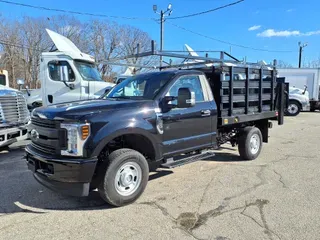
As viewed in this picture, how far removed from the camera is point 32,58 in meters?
40.0

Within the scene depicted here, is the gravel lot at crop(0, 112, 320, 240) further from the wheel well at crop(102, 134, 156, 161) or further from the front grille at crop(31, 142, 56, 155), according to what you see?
the front grille at crop(31, 142, 56, 155)

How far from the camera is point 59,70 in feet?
31.8

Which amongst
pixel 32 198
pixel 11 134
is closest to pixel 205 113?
pixel 32 198

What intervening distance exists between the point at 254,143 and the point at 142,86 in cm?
332

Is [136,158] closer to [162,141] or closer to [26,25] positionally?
[162,141]

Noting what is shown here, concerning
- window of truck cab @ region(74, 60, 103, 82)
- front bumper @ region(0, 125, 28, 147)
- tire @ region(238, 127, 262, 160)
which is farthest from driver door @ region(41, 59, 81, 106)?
tire @ region(238, 127, 262, 160)

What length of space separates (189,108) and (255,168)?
2.20 meters

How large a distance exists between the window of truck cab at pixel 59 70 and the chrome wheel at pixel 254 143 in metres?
5.97

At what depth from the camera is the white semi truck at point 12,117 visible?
6602 millimetres

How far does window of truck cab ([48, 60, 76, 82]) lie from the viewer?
963cm

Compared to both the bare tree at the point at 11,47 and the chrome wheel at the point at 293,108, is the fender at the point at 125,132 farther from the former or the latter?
the bare tree at the point at 11,47

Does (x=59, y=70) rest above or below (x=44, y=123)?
above

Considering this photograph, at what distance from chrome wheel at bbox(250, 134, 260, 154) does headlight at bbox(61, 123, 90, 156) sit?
4393mm

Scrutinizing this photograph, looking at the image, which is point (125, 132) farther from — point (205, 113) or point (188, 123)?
point (205, 113)
